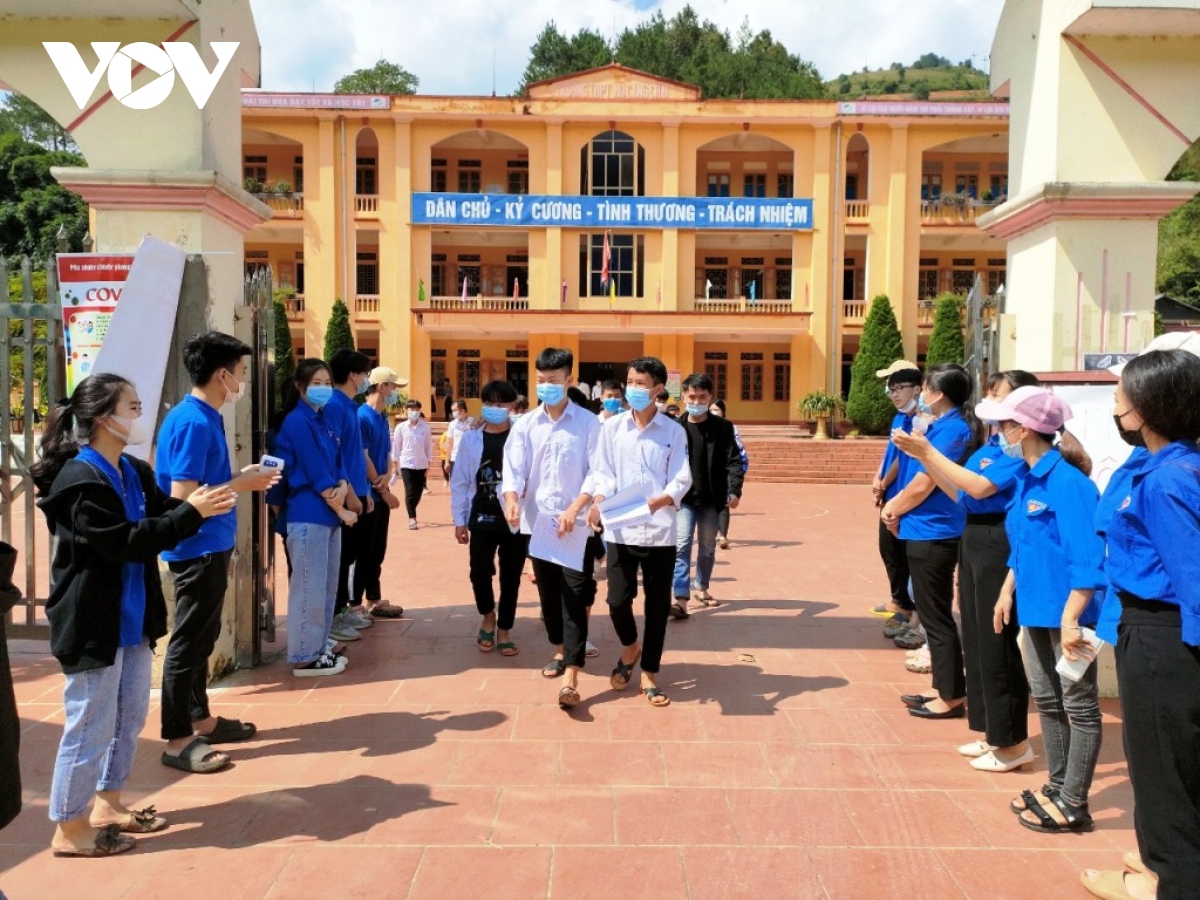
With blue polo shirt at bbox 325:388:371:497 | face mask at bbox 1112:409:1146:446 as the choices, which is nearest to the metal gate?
blue polo shirt at bbox 325:388:371:497

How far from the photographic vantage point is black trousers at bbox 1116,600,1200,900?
8.30 ft

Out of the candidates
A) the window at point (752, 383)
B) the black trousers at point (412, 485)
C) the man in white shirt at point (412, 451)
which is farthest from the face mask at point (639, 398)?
the window at point (752, 383)

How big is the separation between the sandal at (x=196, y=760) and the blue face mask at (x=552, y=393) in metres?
2.29

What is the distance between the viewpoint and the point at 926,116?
27031 millimetres

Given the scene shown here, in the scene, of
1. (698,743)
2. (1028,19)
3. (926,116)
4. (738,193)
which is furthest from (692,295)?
(698,743)

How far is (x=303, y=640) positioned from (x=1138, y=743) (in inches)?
160

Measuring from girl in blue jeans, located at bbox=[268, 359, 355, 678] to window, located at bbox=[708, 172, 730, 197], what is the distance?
86.8 feet

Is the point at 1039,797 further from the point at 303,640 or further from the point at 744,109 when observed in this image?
the point at 744,109

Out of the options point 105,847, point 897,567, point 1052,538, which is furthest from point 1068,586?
point 105,847

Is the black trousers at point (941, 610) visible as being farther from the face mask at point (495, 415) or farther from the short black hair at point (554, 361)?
the face mask at point (495, 415)

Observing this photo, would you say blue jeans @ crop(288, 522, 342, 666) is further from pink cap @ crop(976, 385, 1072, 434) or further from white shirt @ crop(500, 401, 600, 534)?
pink cap @ crop(976, 385, 1072, 434)

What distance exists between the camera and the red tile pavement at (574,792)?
2.98 metres

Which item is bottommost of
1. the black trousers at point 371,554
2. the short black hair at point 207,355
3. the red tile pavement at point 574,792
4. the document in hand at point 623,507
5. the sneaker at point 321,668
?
the red tile pavement at point 574,792

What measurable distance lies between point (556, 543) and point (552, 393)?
31.6 inches
